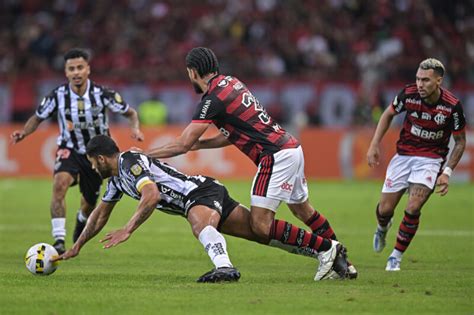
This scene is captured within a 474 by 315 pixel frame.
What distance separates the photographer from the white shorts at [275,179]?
984 cm

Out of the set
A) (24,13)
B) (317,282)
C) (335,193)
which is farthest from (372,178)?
(317,282)

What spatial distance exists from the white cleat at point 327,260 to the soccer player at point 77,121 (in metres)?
4.08

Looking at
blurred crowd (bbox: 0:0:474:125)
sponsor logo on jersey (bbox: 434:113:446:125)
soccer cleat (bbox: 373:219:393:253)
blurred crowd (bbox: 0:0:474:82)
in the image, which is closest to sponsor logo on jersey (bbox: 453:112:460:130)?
sponsor logo on jersey (bbox: 434:113:446:125)

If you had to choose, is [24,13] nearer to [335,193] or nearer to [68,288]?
[335,193]

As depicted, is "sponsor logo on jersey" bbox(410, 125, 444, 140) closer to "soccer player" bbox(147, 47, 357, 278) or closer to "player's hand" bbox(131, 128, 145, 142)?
"soccer player" bbox(147, 47, 357, 278)

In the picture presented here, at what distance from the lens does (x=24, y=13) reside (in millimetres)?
32781

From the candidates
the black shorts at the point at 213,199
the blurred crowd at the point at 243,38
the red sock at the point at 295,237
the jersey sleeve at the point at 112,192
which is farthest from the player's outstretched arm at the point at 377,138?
the blurred crowd at the point at 243,38

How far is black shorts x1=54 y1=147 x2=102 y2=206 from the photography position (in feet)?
43.1

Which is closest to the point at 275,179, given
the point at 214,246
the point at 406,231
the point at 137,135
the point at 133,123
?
the point at 214,246

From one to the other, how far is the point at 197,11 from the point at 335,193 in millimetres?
11002

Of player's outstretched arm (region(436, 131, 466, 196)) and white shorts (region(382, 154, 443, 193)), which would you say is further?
white shorts (region(382, 154, 443, 193))

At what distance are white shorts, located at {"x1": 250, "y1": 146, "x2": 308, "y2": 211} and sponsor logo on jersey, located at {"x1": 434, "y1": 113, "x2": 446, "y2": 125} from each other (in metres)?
2.31

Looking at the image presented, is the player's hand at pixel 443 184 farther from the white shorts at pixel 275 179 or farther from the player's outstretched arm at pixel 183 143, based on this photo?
the player's outstretched arm at pixel 183 143

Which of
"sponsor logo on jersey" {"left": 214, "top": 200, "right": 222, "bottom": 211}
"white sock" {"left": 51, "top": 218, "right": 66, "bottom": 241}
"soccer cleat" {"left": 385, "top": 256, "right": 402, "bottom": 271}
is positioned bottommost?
"soccer cleat" {"left": 385, "top": 256, "right": 402, "bottom": 271}
